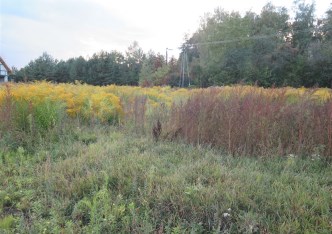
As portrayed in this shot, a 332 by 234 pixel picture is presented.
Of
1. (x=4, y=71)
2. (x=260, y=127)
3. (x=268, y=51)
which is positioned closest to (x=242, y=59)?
(x=268, y=51)

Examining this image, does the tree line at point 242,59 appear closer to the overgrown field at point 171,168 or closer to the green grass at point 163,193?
the overgrown field at point 171,168

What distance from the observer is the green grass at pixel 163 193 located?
2055 mm

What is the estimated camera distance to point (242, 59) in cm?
2764

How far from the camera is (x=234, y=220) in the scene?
6.89 ft

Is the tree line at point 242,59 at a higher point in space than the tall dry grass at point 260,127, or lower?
higher

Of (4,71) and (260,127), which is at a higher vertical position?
(4,71)

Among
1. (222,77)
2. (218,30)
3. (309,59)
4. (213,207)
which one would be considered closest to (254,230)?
(213,207)

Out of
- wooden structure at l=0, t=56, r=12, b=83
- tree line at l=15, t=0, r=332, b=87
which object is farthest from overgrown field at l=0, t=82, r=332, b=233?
wooden structure at l=0, t=56, r=12, b=83

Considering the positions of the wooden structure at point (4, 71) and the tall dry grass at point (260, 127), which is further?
the wooden structure at point (4, 71)

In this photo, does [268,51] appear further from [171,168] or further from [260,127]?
[171,168]

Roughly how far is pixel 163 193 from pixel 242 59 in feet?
88.6

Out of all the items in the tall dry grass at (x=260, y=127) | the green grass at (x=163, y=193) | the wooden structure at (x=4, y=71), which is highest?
the wooden structure at (x=4, y=71)

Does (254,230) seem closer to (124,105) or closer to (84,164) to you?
(84,164)

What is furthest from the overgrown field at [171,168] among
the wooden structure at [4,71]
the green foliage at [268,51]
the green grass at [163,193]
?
the wooden structure at [4,71]
